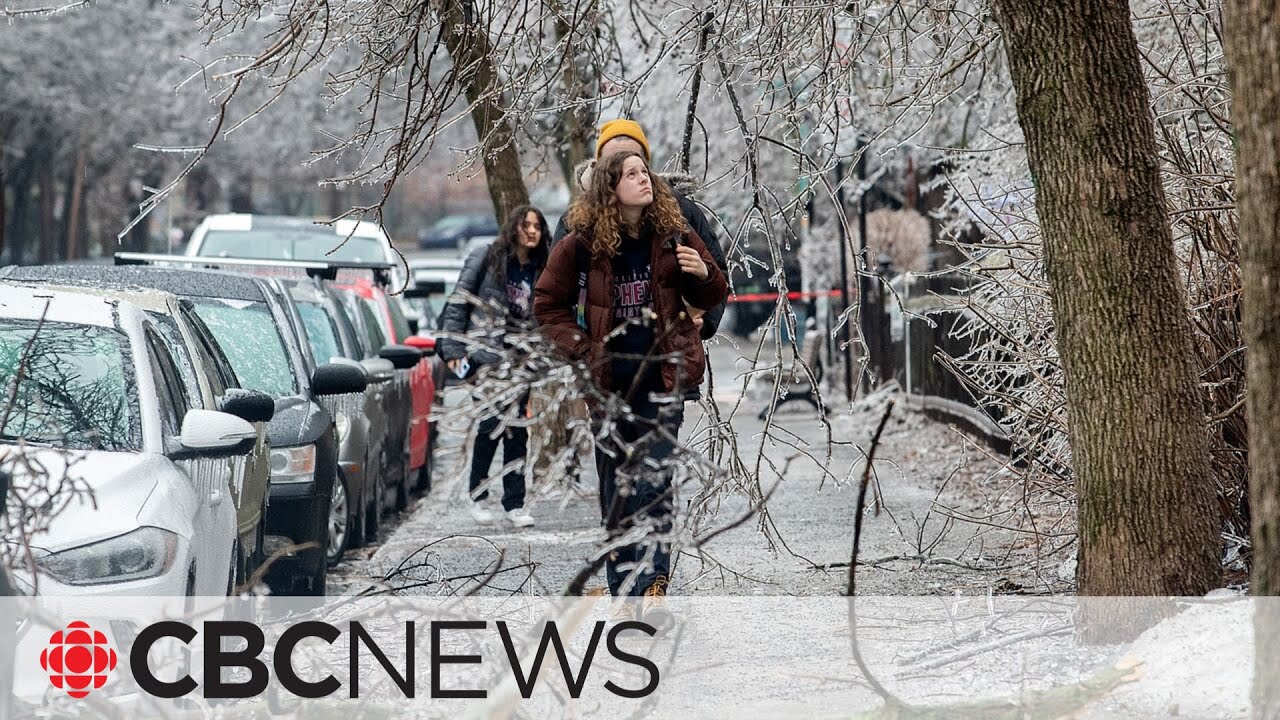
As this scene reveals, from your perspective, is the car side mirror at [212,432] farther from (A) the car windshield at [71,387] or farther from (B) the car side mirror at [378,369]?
(B) the car side mirror at [378,369]

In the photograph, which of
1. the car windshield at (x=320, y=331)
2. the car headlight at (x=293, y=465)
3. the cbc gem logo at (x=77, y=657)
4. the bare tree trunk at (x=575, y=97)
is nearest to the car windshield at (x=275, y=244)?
the bare tree trunk at (x=575, y=97)

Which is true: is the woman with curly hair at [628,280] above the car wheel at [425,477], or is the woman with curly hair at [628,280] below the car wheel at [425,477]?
above

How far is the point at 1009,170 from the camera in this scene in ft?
40.3

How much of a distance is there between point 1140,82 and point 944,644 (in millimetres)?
1936

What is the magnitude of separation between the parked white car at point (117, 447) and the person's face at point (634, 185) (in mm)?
1548

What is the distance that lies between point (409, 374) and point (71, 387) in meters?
6.84

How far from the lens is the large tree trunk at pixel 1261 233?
3.60 meters

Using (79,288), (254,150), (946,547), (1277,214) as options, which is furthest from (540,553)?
(254,150)

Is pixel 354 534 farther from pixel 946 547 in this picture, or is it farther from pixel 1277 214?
pixel 1277 214

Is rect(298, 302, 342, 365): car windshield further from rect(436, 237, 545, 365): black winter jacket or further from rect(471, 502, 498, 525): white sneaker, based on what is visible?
rect(471, 502, 498, 525): white sneaker

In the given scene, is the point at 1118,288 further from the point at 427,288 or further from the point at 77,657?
the point at 427,288

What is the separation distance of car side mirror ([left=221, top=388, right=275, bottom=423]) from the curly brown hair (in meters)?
1.35

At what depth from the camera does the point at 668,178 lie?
23.0ft

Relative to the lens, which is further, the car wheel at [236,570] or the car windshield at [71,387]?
the car wheel at [236,570]
